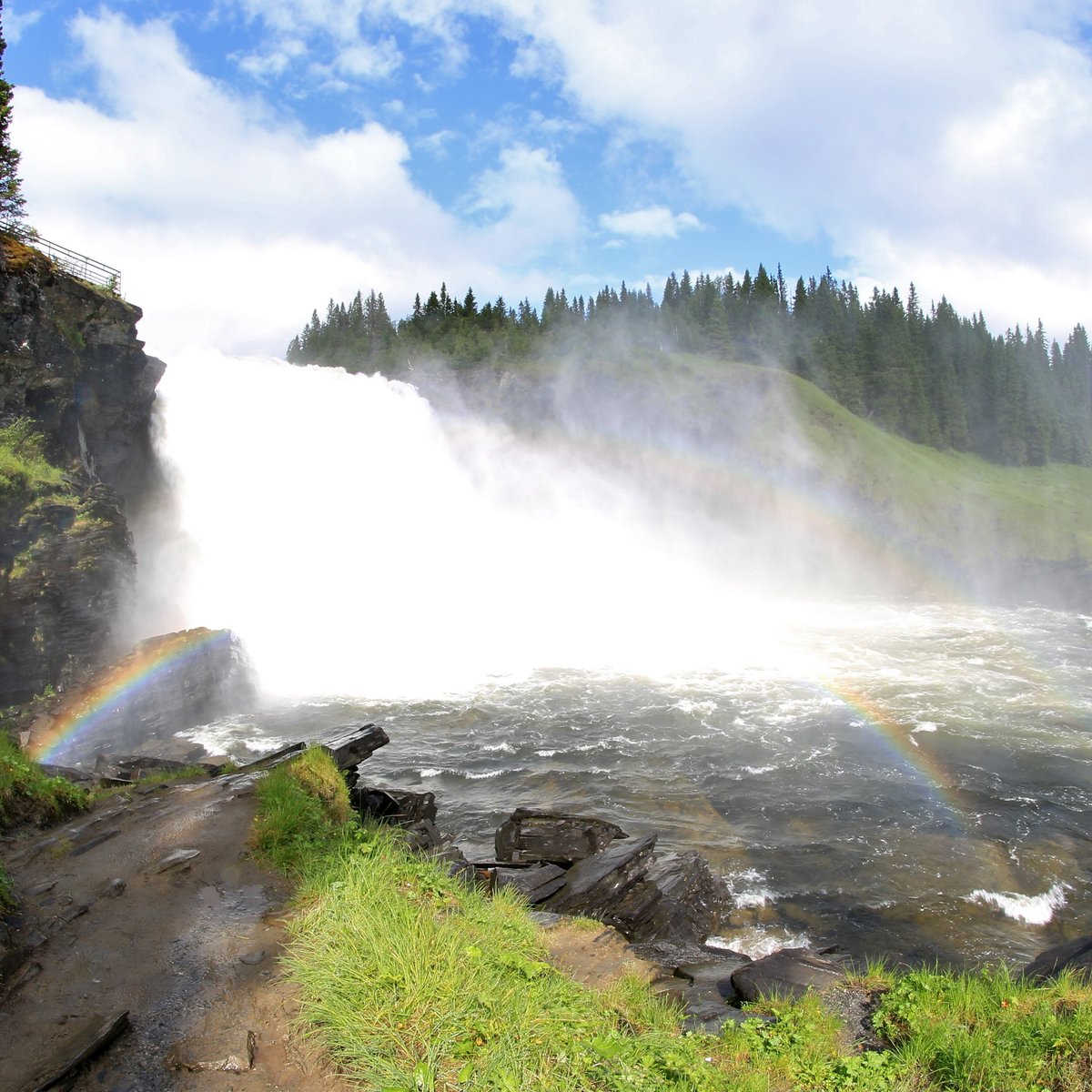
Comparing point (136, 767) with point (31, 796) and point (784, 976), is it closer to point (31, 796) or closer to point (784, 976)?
point (31, 796)

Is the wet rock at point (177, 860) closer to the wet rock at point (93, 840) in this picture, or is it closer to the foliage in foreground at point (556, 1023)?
the wet rock at point (93, 840)

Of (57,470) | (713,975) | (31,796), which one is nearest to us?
(713,975)

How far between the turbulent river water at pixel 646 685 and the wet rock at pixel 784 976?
3324mm

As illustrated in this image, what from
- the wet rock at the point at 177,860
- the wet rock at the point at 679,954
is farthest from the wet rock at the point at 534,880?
the wet rock at the point at 177,860

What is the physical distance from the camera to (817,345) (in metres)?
85.7

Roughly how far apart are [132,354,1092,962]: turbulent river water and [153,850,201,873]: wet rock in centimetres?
623

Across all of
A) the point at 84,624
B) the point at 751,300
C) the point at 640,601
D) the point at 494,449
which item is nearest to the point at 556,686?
the point at 84,624

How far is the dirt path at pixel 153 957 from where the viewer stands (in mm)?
5109

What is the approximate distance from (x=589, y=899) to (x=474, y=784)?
6948mm

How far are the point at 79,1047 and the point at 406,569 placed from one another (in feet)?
116

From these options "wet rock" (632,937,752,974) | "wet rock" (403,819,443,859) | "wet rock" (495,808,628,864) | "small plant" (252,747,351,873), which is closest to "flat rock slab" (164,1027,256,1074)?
"small plant" (252,747,351,873)

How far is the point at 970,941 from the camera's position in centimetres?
1124

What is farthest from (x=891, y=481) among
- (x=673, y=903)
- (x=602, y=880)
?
(x=602, y=880)

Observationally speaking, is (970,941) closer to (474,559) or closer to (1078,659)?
(1078,659)
